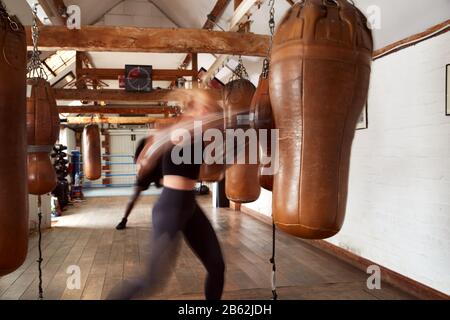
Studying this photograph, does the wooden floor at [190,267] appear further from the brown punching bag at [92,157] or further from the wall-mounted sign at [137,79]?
the wall-mounted sign at [137,79]

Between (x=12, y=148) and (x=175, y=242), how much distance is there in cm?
81

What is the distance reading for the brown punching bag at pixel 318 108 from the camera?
3.38ft

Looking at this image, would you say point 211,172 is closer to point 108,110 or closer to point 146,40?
point 146,40

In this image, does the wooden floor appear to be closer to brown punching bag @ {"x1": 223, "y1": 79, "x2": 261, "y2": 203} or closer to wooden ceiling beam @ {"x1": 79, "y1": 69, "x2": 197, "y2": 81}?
brown punching bag @ {"x1": 223, "y1": 79, "x2": 261, "y2": 203}

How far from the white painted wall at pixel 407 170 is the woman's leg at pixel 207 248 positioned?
166 cm

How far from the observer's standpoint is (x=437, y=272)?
2.57 metres

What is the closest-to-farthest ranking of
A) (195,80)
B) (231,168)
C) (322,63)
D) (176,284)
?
(322,63) → (231,168) → (176,284) → (195,80)

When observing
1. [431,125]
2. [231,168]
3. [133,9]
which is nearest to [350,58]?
[231,168]

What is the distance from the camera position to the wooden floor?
2.89 meters

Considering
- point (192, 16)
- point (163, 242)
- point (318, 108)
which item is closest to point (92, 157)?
point (192, 16)

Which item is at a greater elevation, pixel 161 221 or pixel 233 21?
pixel 233 21

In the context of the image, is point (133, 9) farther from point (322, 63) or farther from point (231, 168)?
point (322, 63)

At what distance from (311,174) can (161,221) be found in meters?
0.88

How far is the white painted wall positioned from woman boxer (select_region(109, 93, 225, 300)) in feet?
Result: 5.44
